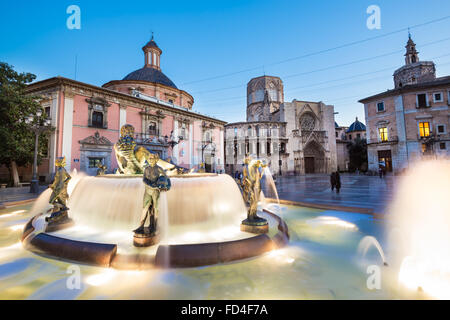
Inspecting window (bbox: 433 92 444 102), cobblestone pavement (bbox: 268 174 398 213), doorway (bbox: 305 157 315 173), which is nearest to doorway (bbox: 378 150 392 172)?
window (bbox: 433 92 444 102)

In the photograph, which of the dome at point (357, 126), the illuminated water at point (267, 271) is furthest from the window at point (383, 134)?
the illuminated water at point (267, 271)

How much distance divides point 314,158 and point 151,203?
141 ft

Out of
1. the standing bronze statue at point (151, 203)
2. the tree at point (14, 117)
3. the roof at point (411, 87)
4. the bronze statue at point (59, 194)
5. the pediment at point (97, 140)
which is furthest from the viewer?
the roof at point (411, 87)

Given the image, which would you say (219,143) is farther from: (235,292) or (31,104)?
(235,292)

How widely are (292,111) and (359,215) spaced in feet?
124

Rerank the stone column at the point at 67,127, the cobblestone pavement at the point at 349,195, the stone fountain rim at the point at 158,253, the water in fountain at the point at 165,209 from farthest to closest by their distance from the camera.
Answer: the stone column at the point at 67,127 → the cobblestone pavement at the point at 349,195 → the water in fountain at the point at 165,209 → the stone fountain rim at the point at 158,253

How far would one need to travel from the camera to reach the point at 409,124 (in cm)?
2606

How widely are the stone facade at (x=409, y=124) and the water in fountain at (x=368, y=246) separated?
30798mm

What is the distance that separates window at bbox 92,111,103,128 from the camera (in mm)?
19422

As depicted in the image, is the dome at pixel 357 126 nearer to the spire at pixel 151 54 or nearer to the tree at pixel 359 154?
the tree at pixel 359 154

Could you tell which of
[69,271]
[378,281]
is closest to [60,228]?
[69,271]

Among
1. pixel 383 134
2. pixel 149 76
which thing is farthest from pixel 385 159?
pixel 149 76

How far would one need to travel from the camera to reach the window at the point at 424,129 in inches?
997

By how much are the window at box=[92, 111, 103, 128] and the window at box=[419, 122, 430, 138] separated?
41270 mm
